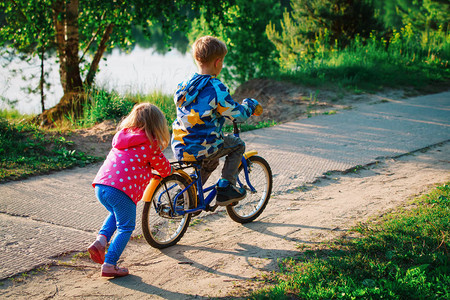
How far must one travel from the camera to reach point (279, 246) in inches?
152

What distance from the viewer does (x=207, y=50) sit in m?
3.69

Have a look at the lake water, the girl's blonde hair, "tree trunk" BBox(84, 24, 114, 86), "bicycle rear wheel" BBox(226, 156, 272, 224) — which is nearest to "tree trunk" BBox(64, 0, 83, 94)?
"tree trunk" BBox(84, 24, 114, 86)

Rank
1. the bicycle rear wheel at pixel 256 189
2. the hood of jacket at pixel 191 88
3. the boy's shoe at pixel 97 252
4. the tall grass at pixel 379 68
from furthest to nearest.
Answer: the tall grass at pixel 379 68 → the bicycle rear wheel at pixel 256 189 → the hood of jacket at pixel 191 88 → the boy's shoe at pixel 97 252

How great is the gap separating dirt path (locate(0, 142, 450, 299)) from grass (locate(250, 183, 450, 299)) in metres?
0.21

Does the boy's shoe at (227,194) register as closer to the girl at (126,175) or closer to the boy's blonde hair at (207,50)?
the girl at (126,175)

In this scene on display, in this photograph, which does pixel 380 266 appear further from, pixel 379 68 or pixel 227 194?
pixel 379 68

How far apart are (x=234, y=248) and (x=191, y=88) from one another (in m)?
1.48

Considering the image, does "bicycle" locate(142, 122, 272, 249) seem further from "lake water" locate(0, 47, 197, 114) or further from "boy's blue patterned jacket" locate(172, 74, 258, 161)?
"lake water" locate(0, 47, 197, 114)

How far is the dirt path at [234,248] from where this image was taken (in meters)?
3.13

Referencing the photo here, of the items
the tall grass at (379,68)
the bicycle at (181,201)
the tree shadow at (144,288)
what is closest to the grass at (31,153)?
Answer: the bicycle at (181,201)

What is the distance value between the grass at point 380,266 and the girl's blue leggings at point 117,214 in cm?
114

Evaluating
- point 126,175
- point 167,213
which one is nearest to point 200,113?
point 126,175

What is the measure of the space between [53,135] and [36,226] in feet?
10.1

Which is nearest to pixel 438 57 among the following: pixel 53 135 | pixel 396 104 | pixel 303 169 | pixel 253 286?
pixel 396 104
